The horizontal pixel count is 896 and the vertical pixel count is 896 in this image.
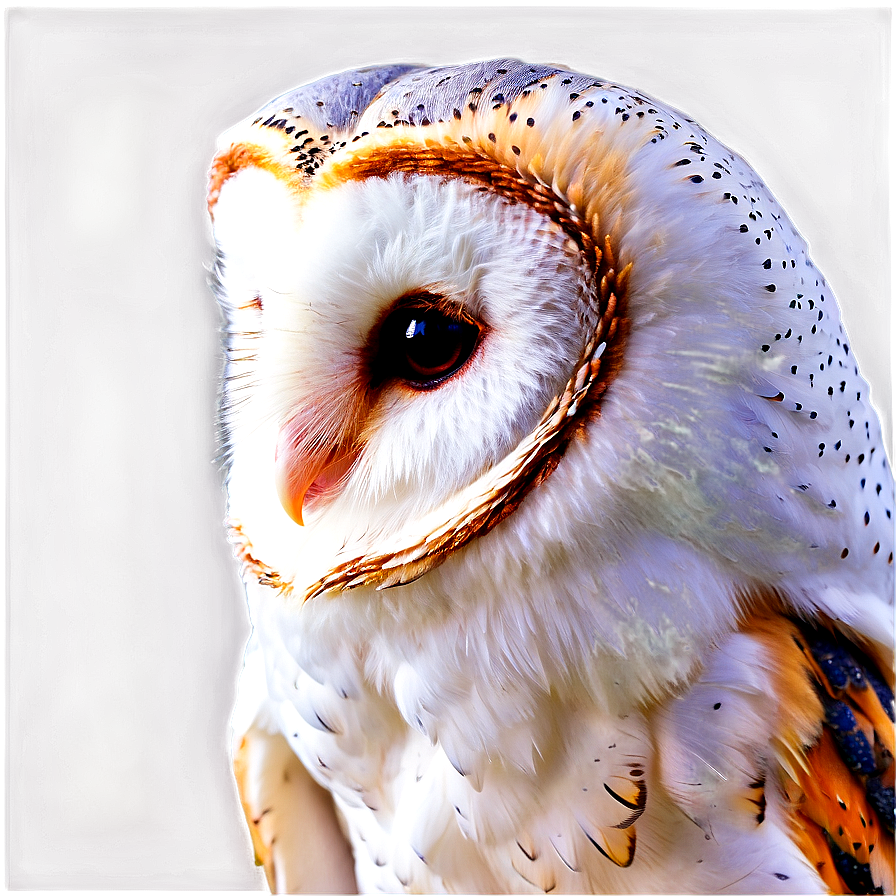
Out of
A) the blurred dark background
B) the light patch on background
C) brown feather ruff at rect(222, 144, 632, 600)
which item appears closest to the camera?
brown feather ruff at rect(222, 144, 632, 600)

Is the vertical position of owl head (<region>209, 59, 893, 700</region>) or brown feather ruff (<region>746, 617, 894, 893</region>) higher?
owl head (<region>209, 59, 893, 700</region>)

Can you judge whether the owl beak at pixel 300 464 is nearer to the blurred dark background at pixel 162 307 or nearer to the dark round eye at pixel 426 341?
the dark round eye at pixel 426 341

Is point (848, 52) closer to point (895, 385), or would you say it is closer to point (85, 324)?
point (895, 385)

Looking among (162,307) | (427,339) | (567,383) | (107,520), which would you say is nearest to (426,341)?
(427,339)

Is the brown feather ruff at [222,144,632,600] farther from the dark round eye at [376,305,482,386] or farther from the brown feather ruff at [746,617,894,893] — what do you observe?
the brown feather ruff at [746,617,894,893]

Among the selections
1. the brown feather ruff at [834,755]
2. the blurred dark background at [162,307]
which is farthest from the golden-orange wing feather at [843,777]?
the blurred dark background at [162,307]

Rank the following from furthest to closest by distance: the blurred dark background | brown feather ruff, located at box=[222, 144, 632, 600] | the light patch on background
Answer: the light patch on background → the blurred dark background → brown feather ruff, located at box=[222, 144, 632, 600]

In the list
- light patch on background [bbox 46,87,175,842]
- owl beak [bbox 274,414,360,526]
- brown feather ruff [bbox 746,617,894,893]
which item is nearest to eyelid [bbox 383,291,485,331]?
owl beak [bbox 274,414,360,526]

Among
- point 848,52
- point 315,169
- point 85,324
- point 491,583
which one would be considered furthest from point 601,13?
point 85,324
